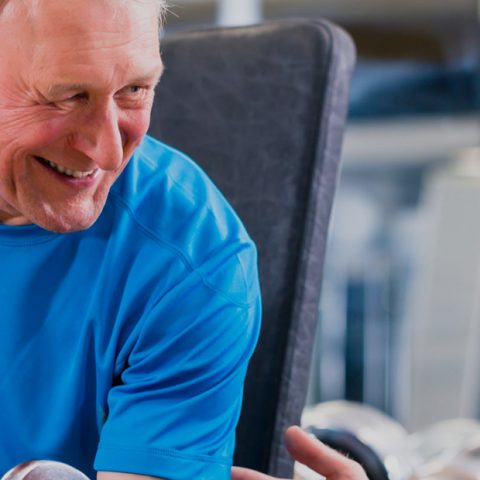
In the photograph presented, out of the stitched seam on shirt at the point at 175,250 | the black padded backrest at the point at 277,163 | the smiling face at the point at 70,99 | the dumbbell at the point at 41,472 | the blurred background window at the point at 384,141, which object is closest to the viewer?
the dumbbell at the point at 41,472

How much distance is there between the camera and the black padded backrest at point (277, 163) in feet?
4.13

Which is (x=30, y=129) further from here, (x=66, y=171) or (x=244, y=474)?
(x=244, y=474)

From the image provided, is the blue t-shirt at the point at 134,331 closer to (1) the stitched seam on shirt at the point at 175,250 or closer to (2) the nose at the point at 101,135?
(1) the stitched seam on shirt at the point at 175,250

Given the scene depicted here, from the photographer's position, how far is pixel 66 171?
980mm

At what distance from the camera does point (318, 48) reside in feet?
4.17

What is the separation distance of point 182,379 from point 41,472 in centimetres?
27

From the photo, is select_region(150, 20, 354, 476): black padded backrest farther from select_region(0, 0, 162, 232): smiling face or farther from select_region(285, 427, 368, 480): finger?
select_region(0, 0, 162, 232): smiling face

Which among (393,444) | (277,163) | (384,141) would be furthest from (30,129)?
(384,141)

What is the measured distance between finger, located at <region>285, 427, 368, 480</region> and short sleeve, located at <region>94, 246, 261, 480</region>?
0.11 metres

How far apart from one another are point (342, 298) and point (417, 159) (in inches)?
30.3

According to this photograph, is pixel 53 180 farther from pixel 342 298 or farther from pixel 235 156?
pixel 342 298

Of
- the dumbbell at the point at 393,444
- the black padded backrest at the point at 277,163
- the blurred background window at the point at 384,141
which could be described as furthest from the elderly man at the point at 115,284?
the blurred background window at the point at 384,141

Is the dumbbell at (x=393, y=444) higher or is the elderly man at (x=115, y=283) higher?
the elderly man at (x=115, y=283)

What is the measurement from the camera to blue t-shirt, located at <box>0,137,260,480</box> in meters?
1.03
